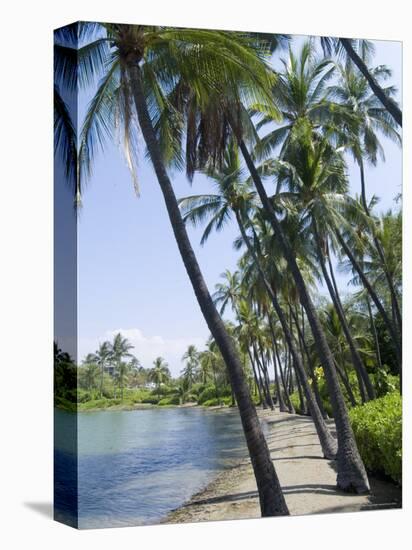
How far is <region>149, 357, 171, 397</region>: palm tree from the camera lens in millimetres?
10055

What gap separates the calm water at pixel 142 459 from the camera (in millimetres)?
9242

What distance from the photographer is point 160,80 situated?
34.1 ft

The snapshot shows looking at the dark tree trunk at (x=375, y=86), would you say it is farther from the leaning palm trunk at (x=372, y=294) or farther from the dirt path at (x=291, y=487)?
the dirt path at (x=291, y=487)

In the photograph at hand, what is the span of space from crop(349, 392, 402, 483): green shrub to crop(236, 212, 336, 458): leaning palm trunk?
0.42m

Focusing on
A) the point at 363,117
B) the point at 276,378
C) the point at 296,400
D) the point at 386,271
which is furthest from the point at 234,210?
the point at 296,400

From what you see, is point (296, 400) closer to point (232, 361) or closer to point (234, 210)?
point (232, 361)

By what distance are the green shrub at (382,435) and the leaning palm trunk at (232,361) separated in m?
1.71

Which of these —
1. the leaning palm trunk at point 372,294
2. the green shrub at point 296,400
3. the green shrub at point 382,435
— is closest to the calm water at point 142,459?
the green shrub at point 296,400

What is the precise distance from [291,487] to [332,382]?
1914mm

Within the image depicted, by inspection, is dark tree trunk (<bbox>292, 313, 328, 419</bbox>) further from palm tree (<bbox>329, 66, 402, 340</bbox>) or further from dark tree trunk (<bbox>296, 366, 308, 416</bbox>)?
palm tree (<bbox>329, 66, 402, 340</bbox>)

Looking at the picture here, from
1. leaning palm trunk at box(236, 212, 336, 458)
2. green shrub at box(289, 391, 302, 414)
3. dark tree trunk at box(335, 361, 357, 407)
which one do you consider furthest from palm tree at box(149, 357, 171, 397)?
dark tree trunk at box(335, 361, 357, 407)

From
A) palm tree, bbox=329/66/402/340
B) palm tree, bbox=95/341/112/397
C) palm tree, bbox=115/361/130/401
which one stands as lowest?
palm tree, bbox=115/361/130/401

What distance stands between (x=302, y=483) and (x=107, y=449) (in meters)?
2.36
